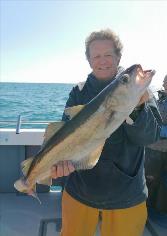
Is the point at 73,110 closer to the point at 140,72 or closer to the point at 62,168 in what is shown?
the point at 62,168

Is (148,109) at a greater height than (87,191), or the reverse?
(148,109)

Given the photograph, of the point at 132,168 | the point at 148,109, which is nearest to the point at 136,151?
the point at 132,168

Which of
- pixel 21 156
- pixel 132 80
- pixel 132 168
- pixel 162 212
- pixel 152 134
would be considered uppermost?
pixel 132 80

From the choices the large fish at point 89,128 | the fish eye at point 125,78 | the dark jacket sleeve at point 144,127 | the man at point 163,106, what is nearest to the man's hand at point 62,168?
the large fish at point 89,128

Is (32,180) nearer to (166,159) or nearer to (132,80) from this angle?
(132,80)

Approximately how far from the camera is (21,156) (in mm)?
5793

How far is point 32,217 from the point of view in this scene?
5.03 meters

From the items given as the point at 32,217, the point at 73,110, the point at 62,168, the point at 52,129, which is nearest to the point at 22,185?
the point at 62,168

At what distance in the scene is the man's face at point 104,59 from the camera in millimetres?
2859

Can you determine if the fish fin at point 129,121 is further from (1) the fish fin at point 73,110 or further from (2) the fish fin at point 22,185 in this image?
(2) the fish fin at point 22,185

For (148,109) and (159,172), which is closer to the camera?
(148,109)

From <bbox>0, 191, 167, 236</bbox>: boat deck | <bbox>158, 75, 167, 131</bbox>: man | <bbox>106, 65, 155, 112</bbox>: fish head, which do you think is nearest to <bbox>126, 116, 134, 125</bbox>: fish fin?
<bbox>106, 65, 155, 112</bbox>: fish head

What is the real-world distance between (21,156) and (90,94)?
3.04 meters

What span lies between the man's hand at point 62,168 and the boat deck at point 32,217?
81.6 inches
